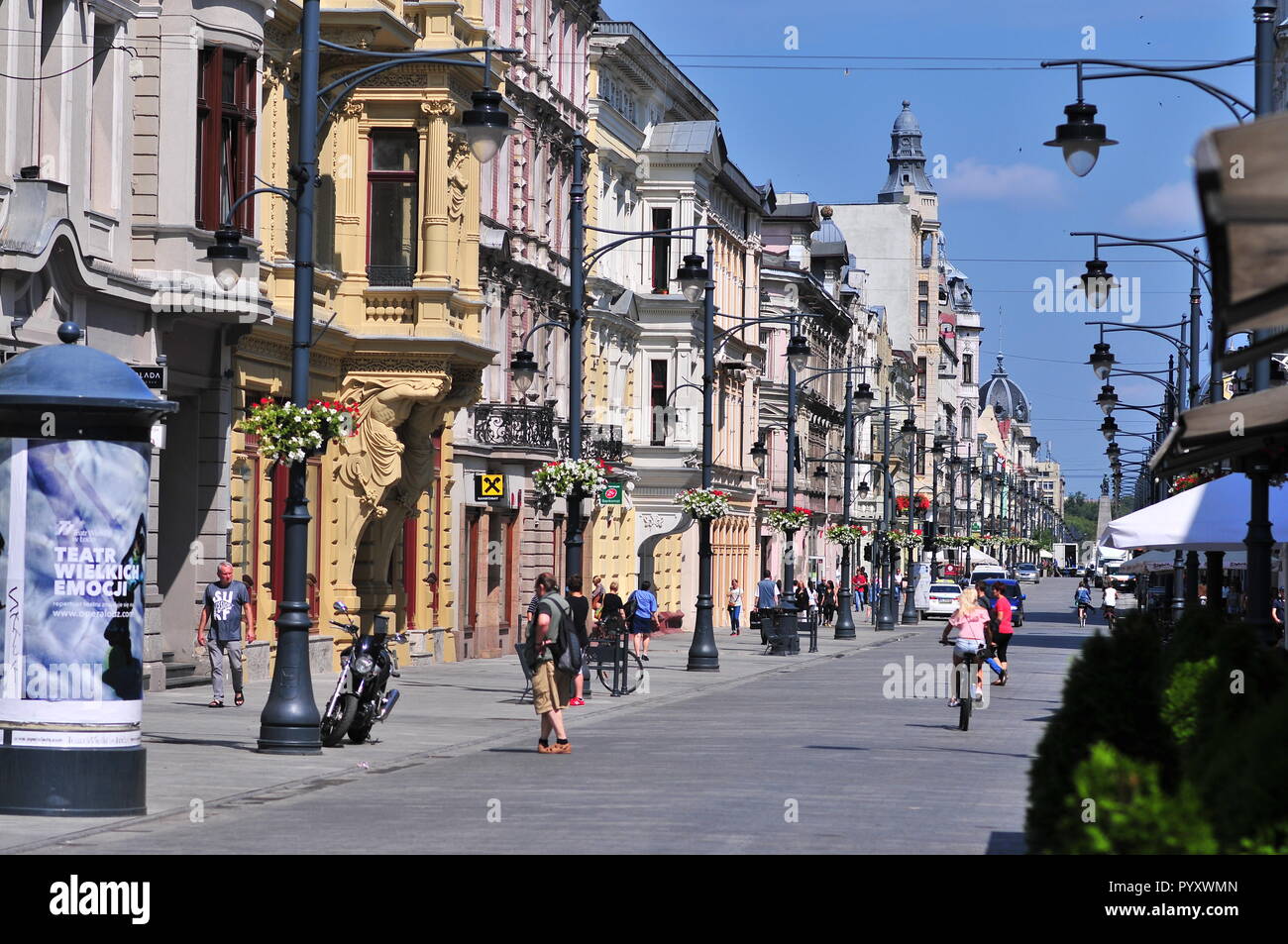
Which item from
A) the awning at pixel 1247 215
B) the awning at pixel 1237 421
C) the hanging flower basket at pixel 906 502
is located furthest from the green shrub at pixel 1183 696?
the hanging flower basket at pixel 906 502

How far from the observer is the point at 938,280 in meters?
186

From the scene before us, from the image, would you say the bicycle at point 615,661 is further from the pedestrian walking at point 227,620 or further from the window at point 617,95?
the window at point 617,95

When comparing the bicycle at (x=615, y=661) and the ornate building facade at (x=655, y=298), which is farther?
the ornate building facade at (x=655, y=298)

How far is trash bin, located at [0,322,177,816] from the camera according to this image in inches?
581

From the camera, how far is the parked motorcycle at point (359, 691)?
21500 millimetres

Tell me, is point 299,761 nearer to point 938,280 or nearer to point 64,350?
point 64,350

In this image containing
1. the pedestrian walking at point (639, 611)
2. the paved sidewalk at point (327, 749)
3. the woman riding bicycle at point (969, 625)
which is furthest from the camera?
the pedestrian walking at point (639, 611)

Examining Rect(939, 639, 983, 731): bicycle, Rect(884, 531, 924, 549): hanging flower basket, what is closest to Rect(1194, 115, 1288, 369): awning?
Rect(939, 639, 983, 731): bicycle

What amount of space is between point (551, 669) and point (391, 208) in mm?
16407

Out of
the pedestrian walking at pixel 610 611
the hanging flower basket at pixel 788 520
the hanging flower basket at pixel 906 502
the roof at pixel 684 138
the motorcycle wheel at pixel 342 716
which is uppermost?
the roof at pixel 684 138

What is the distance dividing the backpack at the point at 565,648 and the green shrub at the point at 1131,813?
1454cm

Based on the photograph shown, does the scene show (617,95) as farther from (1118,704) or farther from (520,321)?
(1118,704)

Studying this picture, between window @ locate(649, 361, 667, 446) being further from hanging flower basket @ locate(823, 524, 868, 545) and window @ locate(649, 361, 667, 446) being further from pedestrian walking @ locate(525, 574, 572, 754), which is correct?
pedestrian walking @ locate(525, 574, 572, 754)

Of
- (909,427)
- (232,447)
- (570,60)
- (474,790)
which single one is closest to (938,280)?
(909,427)
